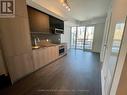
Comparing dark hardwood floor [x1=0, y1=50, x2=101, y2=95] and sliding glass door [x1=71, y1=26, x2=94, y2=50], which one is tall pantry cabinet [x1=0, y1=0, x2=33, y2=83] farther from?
sliding glass door [x1=71, y1=26, x2=94, y2=50]

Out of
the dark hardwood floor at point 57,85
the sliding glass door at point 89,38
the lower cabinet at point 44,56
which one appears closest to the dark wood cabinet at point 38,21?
the lower cabinet at point 44,56

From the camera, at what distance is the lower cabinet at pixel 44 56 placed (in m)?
3.11

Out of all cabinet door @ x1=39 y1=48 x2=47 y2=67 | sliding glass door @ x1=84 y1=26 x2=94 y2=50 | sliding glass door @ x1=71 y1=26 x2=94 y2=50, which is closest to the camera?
cabinet door @ x1=39 y1=48 x2=47 y2=67

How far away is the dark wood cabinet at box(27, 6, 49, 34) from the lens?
3058 mm

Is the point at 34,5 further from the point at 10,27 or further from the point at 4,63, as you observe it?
the point at 4,63

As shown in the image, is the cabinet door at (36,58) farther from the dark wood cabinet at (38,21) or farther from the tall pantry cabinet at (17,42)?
the dark wood cabinet at (38,21)

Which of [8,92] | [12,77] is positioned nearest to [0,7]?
[12,77]

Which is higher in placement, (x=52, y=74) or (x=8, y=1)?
(x=8, y=1)

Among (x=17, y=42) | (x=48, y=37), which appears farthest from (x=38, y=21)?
(x=17, y=42)

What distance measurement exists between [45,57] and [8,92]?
5.97ft

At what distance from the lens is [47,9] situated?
3752 mm

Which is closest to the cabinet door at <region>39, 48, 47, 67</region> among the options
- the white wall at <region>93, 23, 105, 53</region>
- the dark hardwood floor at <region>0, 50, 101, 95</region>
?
the dark hardwood floor at <region>0, 50, 101, 95</region>

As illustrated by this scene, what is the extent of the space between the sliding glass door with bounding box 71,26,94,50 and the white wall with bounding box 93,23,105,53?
465 mm

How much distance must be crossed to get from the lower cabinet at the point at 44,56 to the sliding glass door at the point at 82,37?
376 cm
